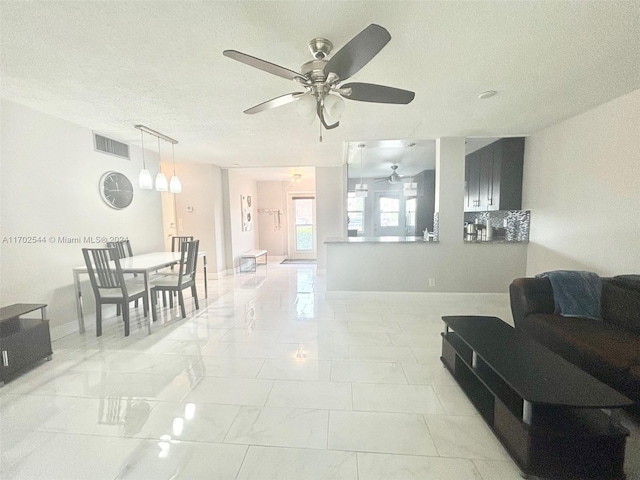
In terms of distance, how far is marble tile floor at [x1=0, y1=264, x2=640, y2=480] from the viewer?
56.1 inches

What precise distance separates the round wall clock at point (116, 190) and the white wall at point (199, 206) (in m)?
1.60

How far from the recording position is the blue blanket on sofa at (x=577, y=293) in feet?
7.72

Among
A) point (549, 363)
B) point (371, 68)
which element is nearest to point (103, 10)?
point (371, 68)

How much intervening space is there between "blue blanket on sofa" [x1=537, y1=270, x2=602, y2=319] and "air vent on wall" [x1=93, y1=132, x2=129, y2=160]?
17.7 feet

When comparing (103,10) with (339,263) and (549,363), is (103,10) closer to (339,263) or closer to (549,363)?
(549,363)

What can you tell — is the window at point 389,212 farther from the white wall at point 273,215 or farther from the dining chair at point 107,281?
the dining chair at point 107,281

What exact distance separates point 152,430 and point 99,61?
250 centimetres

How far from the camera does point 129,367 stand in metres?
2.38

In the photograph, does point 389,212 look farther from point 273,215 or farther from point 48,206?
point 48,206

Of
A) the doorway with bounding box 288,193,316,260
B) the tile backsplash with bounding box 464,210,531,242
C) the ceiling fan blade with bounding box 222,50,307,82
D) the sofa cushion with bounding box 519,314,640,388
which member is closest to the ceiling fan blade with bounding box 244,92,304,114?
the ceiling fan blade with bounding box 222,50,307,82

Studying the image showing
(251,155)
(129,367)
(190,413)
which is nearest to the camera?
(190,413)

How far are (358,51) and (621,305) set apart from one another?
2.81 meters

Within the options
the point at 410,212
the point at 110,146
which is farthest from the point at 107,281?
the point at 410,212

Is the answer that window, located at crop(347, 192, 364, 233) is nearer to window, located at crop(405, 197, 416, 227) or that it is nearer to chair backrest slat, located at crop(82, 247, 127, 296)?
window, located at crop(405, 197, 416, 227)
